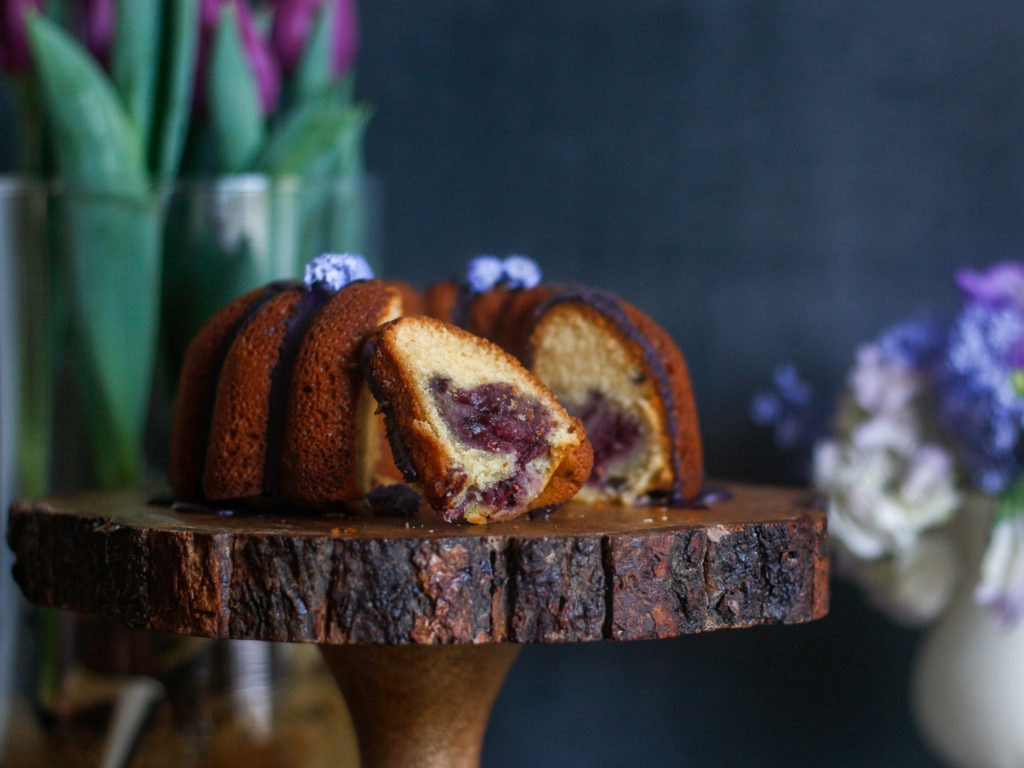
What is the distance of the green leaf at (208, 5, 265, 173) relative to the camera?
1.37m

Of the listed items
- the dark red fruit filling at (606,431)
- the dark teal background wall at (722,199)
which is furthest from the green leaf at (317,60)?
the dark red fruit filling at (606,431)

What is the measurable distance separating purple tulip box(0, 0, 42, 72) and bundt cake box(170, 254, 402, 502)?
60cm

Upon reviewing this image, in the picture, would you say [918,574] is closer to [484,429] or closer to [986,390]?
[986,390]

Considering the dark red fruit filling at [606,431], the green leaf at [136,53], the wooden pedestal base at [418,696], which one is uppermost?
the green leaf at [136,53]

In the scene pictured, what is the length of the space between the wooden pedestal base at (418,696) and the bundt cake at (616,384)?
0.65 ft

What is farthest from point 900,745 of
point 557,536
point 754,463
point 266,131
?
point 266,131

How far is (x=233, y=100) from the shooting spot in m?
1.38

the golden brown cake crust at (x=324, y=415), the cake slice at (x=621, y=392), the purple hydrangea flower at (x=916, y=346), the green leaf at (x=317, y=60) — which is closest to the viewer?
the golden brown cake crust at (x=324, y=415)

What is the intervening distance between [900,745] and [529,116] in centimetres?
108

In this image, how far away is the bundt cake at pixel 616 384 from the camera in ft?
3.52

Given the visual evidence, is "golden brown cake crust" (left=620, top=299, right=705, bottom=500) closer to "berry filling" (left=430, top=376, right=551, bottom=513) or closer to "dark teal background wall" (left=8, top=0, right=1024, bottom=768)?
"berry filling" (left=430, top=376, right=551, bottom=513)

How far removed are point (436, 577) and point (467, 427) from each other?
14 centimetres

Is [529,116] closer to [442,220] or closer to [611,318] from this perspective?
[442,220]

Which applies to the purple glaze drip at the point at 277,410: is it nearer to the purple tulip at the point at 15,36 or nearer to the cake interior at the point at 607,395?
the cake interior at the point at 607,395
